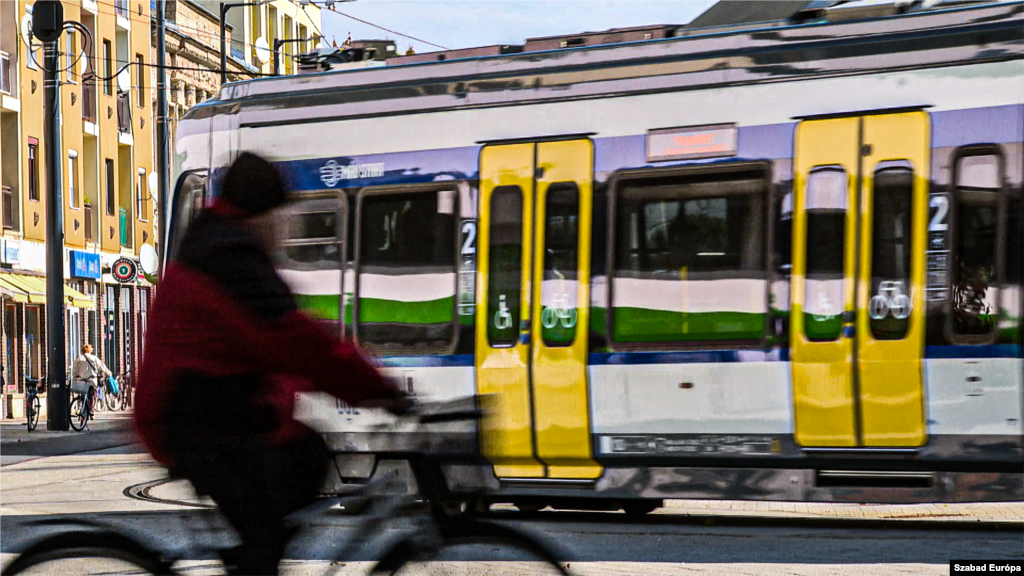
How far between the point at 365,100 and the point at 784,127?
10.5 ft

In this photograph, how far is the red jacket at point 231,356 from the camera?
15.1 ft

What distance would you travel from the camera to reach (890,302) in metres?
10.2

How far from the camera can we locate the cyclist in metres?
4.60

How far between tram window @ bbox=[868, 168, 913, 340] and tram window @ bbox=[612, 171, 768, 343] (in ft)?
2.39

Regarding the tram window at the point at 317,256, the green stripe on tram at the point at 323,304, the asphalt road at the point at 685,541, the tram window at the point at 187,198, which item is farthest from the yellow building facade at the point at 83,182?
the green stripe on tram at the point at 323,304

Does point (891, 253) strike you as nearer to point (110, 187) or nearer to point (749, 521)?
point (749, 521)

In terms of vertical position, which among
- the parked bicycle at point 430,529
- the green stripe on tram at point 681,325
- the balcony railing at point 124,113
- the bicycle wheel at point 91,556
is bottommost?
the bicycle wheel at point 91,556

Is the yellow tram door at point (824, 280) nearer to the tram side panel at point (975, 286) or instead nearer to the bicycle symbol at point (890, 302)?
the bicycle symbol at point (890, 302)

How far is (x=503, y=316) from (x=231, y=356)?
6893 mm

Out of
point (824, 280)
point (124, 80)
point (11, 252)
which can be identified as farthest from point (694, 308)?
point (124, 80)

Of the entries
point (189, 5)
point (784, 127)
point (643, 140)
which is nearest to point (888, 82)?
point (784, 127)

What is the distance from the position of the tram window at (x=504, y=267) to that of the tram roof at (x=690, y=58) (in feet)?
2.75

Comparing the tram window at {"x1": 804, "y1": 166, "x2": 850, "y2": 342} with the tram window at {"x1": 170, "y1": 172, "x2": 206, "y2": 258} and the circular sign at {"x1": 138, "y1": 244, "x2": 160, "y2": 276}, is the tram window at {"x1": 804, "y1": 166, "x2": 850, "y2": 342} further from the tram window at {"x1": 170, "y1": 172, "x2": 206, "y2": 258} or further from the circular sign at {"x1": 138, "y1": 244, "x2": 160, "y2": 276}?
the circular sign at {"x1": 138, "y1": 244, "x2": 160, "y2": 276}

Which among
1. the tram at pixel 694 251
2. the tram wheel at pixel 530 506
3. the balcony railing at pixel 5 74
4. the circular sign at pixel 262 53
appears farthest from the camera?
the circular sign at pixel 262 53
